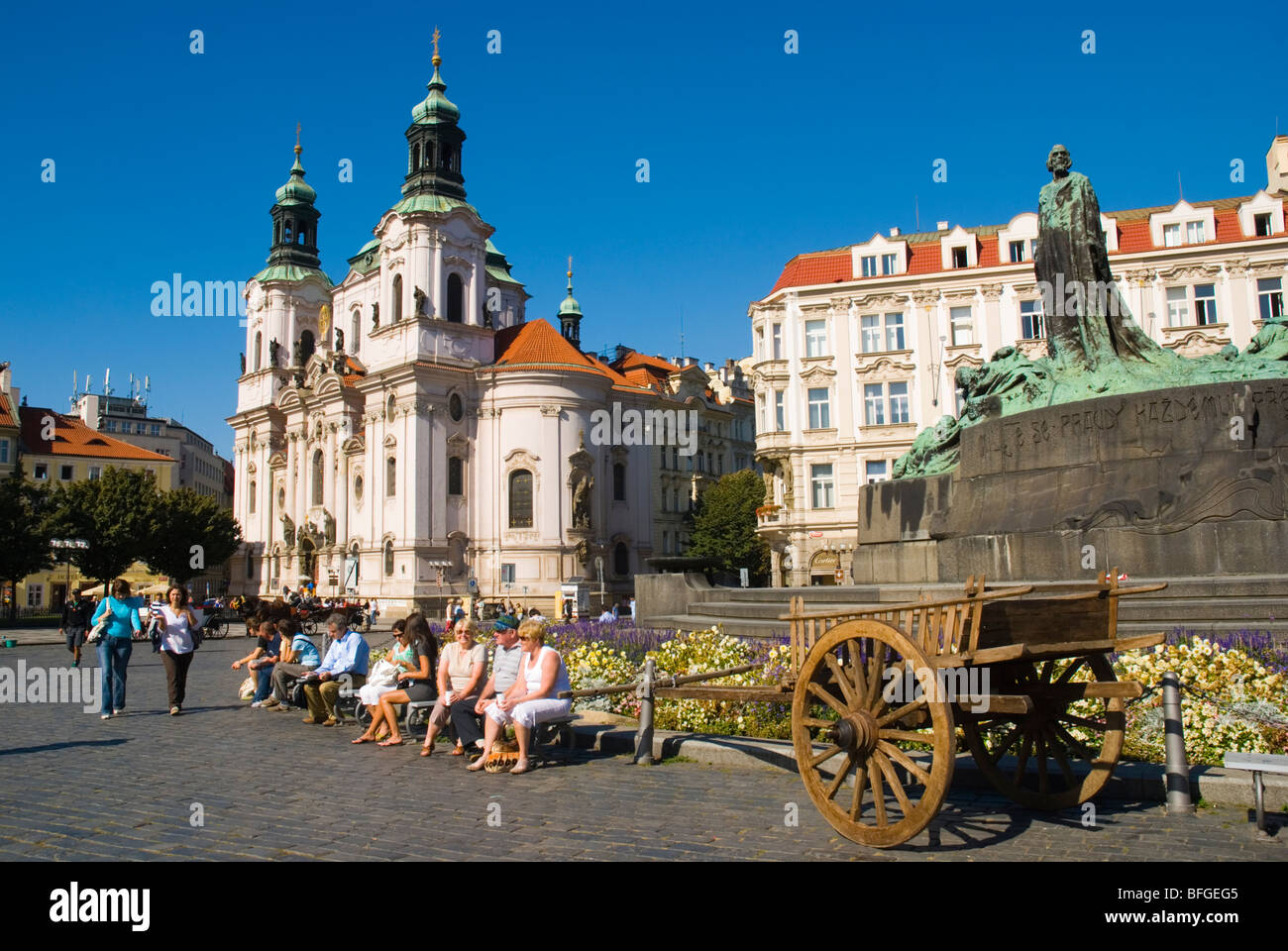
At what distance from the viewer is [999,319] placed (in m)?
43.7

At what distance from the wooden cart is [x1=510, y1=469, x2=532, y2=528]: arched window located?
4951 cm

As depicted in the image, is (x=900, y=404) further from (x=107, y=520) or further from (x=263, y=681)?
(x=107, y=520)

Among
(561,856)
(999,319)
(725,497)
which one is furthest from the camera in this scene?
(725,497)

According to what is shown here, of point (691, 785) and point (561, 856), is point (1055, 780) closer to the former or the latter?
point (691, 785)

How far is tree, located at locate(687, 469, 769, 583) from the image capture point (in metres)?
61.8

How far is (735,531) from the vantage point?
62.1 meters

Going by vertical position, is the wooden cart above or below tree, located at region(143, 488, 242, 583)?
below

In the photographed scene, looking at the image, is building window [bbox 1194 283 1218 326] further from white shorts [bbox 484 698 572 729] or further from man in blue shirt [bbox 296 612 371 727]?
white shorts [bbox 484 698 572 729]

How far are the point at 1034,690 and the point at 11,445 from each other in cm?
7449

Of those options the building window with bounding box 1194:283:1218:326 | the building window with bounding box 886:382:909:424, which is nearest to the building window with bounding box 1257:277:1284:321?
the building window with bounding box 1194:283:1218:326

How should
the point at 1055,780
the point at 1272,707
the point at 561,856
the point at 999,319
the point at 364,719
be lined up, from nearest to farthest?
the point at 561,856, the point at 1055,780, the point at 1272,707, the point at 364,719, the point at 999,319

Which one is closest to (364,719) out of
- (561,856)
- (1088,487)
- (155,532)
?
(561,856)

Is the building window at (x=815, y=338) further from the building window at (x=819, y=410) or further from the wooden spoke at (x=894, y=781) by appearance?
the wooden spoke at (x=894, y=781)

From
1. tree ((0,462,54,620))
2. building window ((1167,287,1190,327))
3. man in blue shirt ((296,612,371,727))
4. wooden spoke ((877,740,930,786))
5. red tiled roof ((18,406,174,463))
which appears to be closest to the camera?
wooden spoke ((877,740,930,786))
